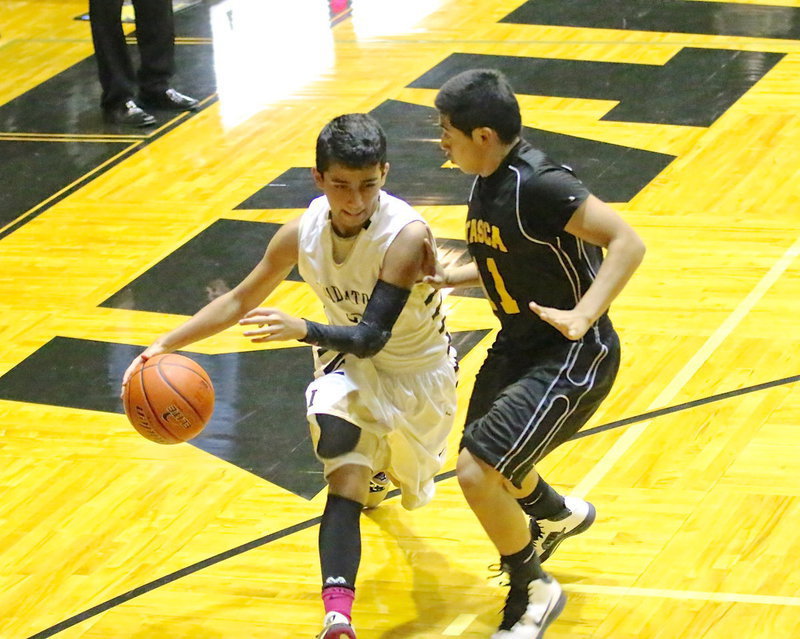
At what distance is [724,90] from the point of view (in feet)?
27.5

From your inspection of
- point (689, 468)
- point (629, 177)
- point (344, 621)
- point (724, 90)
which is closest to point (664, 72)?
point (724, 90)

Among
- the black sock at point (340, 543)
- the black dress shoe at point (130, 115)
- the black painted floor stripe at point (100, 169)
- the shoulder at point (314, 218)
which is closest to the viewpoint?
the black sock at point (340, 543)

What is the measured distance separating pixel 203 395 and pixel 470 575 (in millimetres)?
942

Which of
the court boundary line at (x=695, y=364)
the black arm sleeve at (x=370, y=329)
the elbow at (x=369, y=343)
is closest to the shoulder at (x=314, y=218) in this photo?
the black arm sleeve at (x=370, y=329)

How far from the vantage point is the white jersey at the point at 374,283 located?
384cm

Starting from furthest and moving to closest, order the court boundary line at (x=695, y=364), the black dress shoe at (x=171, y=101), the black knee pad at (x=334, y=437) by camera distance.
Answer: the black dress shoe at (x=171, y=101) → the court boundary line at (x=695, y=364) → the black knee pad at (x=334, y=437)

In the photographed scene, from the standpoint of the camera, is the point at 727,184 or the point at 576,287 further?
the point at 727,184

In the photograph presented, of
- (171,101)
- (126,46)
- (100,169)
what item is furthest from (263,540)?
(126,46)

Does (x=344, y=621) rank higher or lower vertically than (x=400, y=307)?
lower

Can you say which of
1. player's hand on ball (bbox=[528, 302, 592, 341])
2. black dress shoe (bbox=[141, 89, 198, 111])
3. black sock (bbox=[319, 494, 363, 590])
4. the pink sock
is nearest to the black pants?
black dress shoe (bbox=[141, 89, 198, 111])

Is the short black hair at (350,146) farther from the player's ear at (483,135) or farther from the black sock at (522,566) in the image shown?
the black sock at (522,566)

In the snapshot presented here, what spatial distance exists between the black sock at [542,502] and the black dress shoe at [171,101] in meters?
5.36

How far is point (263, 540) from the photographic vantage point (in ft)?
14.6

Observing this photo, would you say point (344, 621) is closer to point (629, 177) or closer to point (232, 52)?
point (629, 177)
